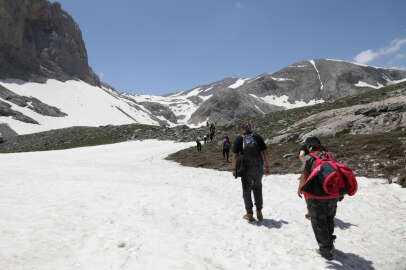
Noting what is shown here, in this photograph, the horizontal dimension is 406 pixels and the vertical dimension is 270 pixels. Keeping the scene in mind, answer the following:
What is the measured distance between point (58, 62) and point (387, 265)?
16471cm

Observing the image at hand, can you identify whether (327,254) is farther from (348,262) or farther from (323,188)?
(323,188)

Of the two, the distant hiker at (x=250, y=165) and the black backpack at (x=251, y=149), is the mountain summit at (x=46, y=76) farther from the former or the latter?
the black backpack at (x=251, y=149)

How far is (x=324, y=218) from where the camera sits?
17.6ft

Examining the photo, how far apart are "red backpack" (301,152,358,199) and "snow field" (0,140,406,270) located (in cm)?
145

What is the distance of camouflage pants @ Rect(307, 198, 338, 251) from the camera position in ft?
17.4

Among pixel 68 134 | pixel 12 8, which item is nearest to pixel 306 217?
pixel 68 134

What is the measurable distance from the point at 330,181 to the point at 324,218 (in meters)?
0.92

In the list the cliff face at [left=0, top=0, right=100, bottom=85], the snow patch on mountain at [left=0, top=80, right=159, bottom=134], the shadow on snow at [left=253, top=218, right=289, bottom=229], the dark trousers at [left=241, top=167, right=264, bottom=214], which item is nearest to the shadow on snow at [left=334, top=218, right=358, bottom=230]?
the shadow on snow at [left=253, top=218, right=289, bottom=229]

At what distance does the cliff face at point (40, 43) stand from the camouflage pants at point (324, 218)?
139796 mm

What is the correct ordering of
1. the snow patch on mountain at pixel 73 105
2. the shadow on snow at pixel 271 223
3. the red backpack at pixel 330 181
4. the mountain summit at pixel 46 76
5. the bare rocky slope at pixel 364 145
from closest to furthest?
the red backpack at pixel 330 181
the shadow on snow at pixel 271 223
the bare rocky slope at pixel 364 145
the mountain summit at pixel 46 76
the snow patch on mountain at pixel 73 105

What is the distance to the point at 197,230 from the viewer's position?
6785mm

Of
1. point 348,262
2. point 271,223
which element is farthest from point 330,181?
point 271,223

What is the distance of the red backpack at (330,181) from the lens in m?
4.99

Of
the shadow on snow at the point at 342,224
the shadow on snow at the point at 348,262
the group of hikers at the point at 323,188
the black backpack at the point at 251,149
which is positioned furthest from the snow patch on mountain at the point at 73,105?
the shadow on snow at the point at 348,262
